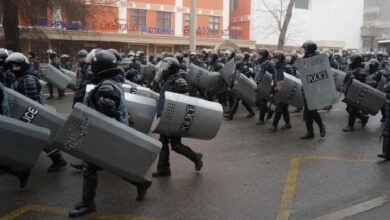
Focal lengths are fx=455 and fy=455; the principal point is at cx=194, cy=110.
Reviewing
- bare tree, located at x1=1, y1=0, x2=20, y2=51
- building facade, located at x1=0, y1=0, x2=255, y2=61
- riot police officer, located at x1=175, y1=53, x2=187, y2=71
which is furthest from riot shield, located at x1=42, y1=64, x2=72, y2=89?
building facade, located at x1=0, y1=0, x2=255, y2=61

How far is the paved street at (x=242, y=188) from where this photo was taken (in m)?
5.17

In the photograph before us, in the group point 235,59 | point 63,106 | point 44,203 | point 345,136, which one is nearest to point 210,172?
point 44,203

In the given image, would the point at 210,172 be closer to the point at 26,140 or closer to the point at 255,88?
the point at 26,140

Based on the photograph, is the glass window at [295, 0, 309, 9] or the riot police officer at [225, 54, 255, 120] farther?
the glass window at [295, 0, 309, 9]

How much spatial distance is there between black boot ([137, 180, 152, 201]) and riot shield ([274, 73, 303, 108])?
212 inches

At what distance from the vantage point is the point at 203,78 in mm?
Answer: 13617

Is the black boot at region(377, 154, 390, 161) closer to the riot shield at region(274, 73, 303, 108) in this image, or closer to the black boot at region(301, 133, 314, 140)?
the black boot at region(301, 133, 314, 140)

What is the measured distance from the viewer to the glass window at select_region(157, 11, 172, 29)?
38500 millimetres

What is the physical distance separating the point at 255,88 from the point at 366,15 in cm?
6527

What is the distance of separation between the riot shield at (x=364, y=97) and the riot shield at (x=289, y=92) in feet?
3.64

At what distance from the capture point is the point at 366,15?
70.1 m

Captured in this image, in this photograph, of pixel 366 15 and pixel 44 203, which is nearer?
pixel 44 203

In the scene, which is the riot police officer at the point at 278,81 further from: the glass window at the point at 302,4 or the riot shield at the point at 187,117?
the glass window at the point at 302,4

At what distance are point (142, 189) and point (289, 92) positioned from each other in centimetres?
568
